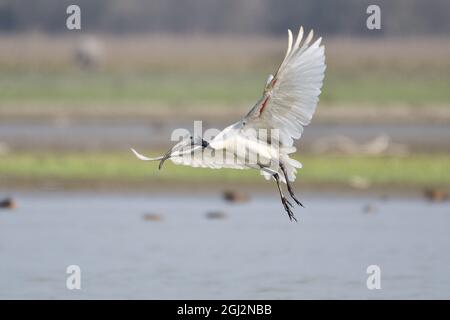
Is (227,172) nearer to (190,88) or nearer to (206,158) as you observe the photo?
(206,158)

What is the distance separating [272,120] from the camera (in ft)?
33.5

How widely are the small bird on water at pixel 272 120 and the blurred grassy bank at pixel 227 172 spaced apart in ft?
24.4

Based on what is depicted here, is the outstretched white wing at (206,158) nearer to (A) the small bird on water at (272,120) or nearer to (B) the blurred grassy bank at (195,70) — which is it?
(A) the small bird on water at (272,120)

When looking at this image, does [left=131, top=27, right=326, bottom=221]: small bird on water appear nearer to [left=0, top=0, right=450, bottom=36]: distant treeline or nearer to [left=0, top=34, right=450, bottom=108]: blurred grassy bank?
[left=0, top=34, right=450, bottom=108]: blurred grassy bank

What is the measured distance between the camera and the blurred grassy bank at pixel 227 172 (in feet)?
58.4

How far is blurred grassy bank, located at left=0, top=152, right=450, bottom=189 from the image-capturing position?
17812 mm

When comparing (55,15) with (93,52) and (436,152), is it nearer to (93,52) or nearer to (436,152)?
(93,52)

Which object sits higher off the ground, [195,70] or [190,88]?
[195,70]

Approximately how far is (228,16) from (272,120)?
50730mm

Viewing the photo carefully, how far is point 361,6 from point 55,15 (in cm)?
1524

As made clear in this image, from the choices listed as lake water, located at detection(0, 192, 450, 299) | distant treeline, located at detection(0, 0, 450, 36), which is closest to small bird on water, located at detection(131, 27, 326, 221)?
lake water, located at detection(0, 192, 450, 299)

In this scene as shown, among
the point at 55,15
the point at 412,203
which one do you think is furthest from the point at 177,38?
the point at 412,203

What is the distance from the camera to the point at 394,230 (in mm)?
14523

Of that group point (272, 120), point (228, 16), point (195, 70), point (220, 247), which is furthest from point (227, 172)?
point (228, 16)
